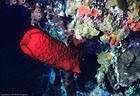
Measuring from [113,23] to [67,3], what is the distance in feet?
4.27

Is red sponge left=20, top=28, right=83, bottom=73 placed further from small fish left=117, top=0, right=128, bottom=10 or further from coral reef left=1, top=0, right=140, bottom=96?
small fish left=117, top=0, right=128, bottom=10

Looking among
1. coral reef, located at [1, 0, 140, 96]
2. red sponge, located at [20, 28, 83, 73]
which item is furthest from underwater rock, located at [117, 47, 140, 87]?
red sponge, located at [20, 28, 83, 73]

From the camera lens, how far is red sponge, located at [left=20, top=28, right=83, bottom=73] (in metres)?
2.78

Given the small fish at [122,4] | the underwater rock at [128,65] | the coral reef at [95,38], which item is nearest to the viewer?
the small fish at [122,4]

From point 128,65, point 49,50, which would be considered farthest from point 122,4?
point 49,50

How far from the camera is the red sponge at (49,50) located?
278cm

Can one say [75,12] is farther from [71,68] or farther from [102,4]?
[71,68]

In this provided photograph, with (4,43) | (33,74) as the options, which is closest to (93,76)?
(33,74)

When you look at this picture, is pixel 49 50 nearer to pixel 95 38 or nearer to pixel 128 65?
pixel 95 38

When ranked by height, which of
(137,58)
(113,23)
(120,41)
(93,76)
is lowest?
(93,76)

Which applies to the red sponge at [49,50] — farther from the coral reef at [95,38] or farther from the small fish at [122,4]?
the small fish at [122,4]

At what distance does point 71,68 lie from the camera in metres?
3.42

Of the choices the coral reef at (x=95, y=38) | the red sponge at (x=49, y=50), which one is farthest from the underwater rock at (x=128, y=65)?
the red sponge at (x=49, y=50)

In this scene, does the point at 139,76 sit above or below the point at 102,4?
below
